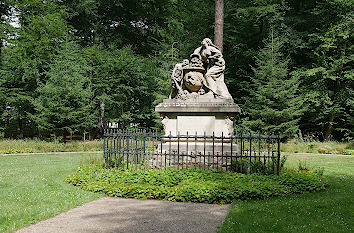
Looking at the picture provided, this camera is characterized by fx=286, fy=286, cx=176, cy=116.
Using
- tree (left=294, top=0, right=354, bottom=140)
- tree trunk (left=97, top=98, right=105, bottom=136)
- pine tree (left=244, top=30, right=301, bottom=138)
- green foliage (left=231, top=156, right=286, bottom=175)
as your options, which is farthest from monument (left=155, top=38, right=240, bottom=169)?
tree trunk (left=97, top=98, right=105, bottom=136)

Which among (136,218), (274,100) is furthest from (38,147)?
(274,100)

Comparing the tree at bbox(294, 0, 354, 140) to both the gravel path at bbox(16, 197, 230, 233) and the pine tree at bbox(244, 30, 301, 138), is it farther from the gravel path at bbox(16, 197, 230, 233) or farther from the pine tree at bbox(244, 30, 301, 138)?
the gravel path at bbox(16, 197, 230, 233)

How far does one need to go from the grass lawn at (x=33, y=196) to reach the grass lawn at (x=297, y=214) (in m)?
3.15

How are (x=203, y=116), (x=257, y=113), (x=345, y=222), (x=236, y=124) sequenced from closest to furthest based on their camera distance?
(x=345, y=222) < (x=203, y=116) < (x=257, y=113) < (x=236, y=124)

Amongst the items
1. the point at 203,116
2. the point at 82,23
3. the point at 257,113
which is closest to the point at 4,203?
the point at 203,116

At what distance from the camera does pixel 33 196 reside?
6.20 metres

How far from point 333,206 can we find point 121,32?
28.4 m

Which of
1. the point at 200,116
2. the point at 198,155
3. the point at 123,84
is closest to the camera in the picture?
the point at 198,155

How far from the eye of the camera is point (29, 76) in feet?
76.0

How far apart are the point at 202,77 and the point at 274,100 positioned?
12147 millimetres

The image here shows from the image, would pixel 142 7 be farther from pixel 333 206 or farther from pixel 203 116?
pixel 333 206

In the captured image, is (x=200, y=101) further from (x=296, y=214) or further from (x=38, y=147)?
(x=38, y=147)

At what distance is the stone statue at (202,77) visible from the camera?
9.73 m

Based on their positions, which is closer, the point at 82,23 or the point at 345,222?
the point at 345,222
